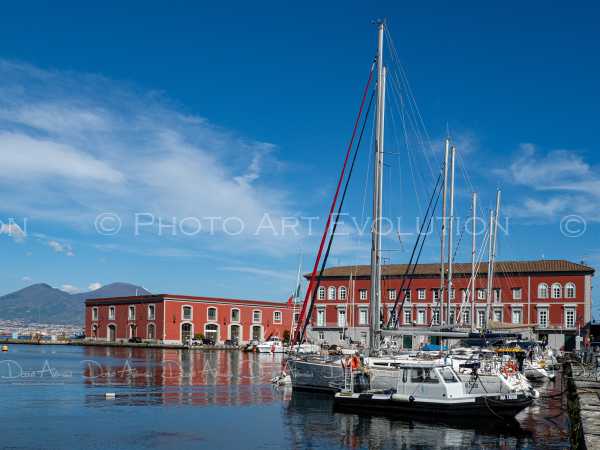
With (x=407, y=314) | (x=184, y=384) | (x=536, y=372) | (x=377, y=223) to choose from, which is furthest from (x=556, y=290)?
(x=377, y=223)

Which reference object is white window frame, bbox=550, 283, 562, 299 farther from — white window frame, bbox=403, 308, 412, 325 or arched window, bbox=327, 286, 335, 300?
arched window, bbox=327, 286, 335, 300

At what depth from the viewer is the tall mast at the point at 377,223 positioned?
32.6 metres

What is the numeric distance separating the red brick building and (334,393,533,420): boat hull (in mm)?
79234

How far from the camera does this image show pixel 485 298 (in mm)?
91188

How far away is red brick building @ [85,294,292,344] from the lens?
106688mm

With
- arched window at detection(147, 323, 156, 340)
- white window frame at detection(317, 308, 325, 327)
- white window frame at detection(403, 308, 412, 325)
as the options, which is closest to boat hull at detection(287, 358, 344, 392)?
white window frame at detection(403, 308, 412, 325)

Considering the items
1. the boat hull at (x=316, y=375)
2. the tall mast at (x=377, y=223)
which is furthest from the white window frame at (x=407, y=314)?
the tall mast at (x=377, y=223)

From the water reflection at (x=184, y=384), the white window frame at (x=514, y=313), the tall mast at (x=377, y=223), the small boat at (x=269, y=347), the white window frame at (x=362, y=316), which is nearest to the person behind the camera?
the tall mast at (x=377, y=223)

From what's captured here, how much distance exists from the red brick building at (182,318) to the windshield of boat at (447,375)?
265ft

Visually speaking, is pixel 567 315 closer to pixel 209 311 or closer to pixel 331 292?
pixel 331 292

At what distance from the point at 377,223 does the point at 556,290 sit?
64.6 meters

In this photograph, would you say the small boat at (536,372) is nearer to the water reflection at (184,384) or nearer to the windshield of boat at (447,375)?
the water reflection at (184,384)

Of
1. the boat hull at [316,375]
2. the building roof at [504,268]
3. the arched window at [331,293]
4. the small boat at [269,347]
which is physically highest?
the building roof at [504,268]

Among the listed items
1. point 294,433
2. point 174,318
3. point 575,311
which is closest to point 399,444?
point 294,433
